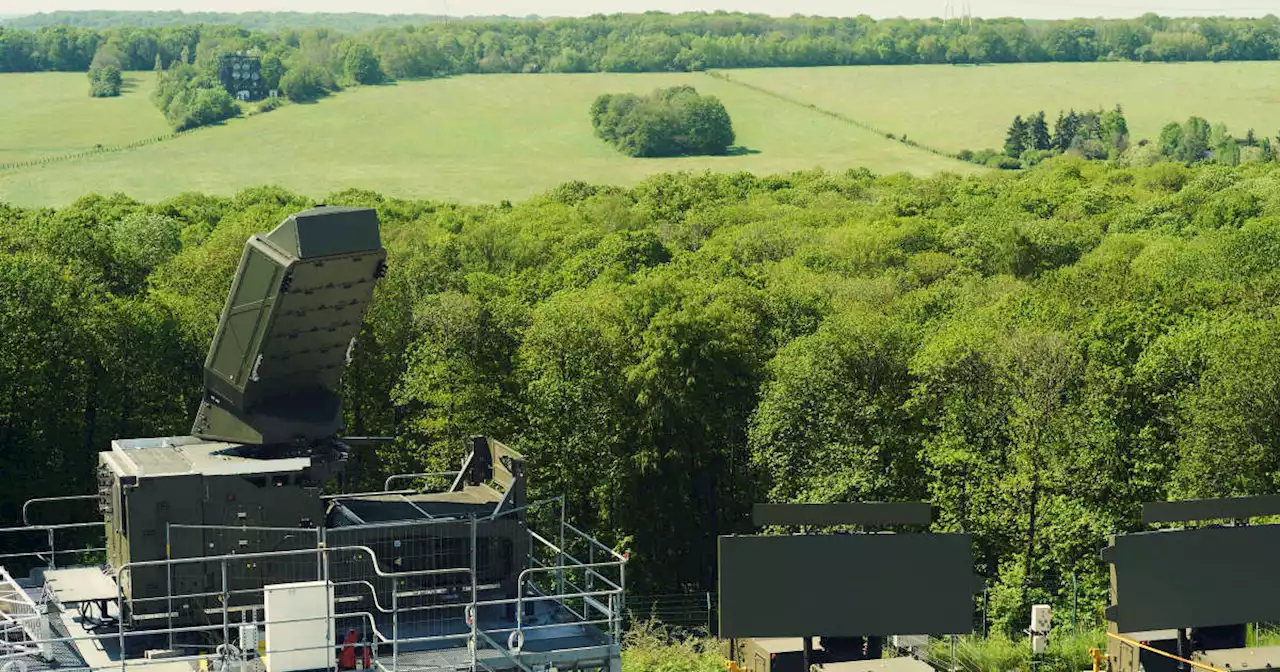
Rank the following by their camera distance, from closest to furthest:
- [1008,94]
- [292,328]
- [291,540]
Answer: [291,540]
[292,328]
[1008,94]

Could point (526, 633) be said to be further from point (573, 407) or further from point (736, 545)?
point (573, 407)

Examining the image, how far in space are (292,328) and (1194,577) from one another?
56.6 ft

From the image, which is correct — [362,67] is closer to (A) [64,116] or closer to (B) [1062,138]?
(A) [64,116]

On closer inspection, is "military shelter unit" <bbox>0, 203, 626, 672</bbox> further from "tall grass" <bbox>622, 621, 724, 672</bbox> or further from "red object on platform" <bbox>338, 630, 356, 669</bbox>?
"tall grass" <bbox>622, 621, 724, 672</bbox>

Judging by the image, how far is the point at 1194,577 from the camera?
99.5ft

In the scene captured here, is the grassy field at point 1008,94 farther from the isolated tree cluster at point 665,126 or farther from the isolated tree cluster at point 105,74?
the isolated tree cluster at point 105,74

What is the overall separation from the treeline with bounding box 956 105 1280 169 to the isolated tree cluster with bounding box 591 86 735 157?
22.3 m

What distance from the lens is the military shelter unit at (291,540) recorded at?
973 inches

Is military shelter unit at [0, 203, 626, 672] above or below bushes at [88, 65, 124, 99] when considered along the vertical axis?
below

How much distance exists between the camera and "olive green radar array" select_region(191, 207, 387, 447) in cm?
2512

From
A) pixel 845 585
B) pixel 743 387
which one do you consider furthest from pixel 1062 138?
pixel 845 585

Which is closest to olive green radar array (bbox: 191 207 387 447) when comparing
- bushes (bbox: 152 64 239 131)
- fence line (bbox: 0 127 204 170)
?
fence line (bbox: 0 127 204 170)

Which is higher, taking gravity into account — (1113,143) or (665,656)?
(1113,143)

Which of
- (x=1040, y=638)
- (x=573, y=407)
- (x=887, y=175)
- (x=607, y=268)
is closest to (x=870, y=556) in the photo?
(x=1040, y=638)
